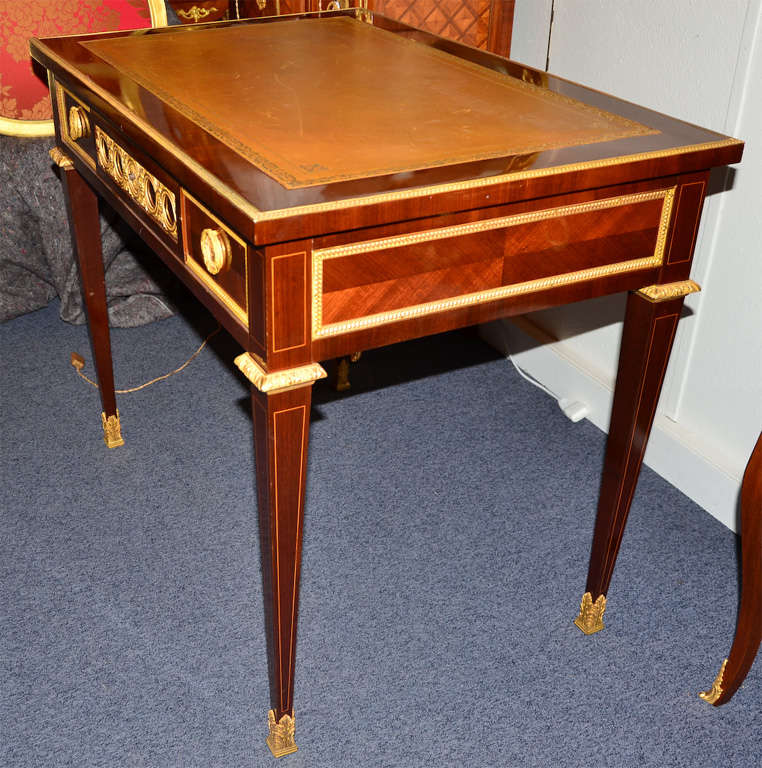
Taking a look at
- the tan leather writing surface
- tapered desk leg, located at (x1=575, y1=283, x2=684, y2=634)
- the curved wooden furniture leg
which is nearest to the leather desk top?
the tan leather writing surface

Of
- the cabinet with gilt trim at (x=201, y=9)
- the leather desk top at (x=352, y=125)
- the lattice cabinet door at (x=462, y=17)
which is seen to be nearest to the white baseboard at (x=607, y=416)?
the lattice cabinet door at (x=462, y=17)

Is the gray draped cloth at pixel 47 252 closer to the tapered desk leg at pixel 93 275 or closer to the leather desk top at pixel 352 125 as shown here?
the tapered desk leg at pixel 93 275

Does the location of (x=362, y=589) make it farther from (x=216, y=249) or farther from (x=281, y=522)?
(x=216, y=249)

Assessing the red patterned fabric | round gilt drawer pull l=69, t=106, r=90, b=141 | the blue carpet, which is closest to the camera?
the blue carpet

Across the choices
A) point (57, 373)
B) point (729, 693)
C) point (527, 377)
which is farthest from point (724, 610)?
point (57, 373)

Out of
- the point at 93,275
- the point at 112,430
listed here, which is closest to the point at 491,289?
the point at 93,275

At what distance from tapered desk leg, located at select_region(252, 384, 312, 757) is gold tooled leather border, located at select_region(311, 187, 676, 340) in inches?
5.1

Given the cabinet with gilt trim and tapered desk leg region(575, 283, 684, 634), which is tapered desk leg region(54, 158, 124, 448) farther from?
tapered desk leg region(575, 283, 684, 634)

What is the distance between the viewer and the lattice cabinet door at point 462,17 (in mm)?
2461

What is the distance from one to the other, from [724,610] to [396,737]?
0.79m

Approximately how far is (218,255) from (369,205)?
0.82ft

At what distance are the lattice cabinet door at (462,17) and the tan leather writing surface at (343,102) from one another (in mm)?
311

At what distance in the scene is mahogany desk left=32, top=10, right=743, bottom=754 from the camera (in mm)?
1335

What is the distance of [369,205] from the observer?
50.8 inches
